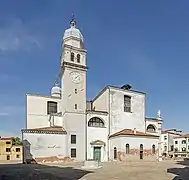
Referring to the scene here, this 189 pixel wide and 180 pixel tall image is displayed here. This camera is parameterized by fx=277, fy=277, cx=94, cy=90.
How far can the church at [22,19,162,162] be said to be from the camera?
125ft

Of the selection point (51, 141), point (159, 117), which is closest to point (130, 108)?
point (159, 117)

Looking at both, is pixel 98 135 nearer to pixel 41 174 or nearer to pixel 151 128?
pixel 151 128

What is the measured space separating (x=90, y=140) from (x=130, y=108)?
935cm

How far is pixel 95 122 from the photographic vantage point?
138 feet

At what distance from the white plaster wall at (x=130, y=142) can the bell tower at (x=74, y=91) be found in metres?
4.45

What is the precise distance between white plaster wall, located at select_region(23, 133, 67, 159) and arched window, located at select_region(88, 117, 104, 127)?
15.7 feet

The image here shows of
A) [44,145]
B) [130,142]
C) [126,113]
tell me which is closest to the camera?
[44,145]

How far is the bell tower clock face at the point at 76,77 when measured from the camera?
41.5 metres

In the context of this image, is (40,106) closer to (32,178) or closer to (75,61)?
(75,61)

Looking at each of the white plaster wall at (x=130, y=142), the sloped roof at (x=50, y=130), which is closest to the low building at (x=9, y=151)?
the sloped roof at (x=50, y=130)

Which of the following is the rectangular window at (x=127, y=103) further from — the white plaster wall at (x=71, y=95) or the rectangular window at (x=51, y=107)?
the rectangular window at (x=51, y=107)

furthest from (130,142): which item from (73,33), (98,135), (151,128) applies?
(73,33)

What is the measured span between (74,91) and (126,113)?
31.8 feet

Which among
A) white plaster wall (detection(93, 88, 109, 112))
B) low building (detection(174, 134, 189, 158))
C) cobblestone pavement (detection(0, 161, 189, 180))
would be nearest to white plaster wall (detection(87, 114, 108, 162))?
white plaster wall (detection(93, 88, 109, 112))
